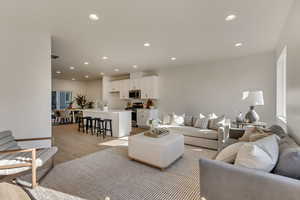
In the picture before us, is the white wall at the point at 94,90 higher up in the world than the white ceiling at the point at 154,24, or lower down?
lower down

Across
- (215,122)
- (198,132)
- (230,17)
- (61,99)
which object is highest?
(230,17)

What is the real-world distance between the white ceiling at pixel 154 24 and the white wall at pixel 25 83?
1.11 feet

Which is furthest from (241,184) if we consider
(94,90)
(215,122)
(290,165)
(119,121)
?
(94,90)

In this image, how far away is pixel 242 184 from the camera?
3.88ft

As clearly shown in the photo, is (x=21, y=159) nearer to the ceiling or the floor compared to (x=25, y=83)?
nearer to the floor

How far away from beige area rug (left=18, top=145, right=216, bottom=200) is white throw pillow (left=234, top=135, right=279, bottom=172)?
956 millimetres

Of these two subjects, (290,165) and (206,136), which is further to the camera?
(206,136)

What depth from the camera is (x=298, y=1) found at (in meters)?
1.85

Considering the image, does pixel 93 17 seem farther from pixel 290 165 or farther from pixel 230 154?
pixel 290 165

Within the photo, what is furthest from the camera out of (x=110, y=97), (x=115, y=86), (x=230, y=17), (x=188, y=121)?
(x=110, y=97)

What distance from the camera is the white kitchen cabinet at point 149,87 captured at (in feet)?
21.2

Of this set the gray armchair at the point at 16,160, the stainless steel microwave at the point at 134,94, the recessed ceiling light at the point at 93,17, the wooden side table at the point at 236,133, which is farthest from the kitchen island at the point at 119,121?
the wooden side table at the point at 236,133

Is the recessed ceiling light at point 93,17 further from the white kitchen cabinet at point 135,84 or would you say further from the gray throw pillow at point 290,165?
the white kitchen cabinet at point 135,84

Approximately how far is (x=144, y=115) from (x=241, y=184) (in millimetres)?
5376
